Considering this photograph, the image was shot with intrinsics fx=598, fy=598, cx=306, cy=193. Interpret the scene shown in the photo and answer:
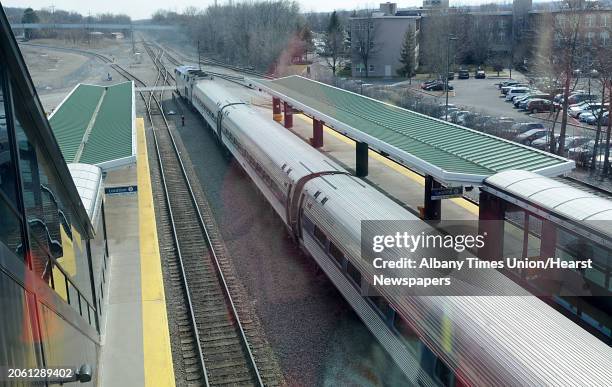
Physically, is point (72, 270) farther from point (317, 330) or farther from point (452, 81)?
point (452, 81)

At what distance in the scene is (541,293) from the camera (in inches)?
364

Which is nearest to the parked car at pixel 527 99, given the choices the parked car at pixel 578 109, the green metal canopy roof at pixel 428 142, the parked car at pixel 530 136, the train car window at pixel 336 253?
the parked car at pixel 578 109

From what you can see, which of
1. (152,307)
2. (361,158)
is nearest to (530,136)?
(361,158)

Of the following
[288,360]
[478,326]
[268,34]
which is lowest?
[288,360]

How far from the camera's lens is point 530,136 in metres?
25.3

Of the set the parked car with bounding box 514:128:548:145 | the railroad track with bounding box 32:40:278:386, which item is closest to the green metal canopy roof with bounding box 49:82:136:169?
the railroad track with bounding box 32:40:278:386

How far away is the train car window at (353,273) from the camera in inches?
388

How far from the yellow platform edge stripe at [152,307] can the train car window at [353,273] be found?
10.9 feet

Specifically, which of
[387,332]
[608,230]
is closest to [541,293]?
[608,230]

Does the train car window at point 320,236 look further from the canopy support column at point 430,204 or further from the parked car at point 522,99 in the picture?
the parked car at point 522,99

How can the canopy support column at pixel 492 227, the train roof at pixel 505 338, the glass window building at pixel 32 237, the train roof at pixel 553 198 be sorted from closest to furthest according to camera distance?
1. the glass window building at pixel 32 237
2. the train roof at pixel 505 338
3. the train roof at pixel 553 198
4. the canopy support column at pixel 492 227

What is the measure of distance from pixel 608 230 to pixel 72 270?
6994 mm

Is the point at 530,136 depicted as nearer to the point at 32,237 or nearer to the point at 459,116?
the point at 459,116

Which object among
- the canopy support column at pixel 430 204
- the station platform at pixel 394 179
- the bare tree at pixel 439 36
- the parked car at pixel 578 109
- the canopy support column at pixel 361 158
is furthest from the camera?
the bare tree at pixel 439 36
